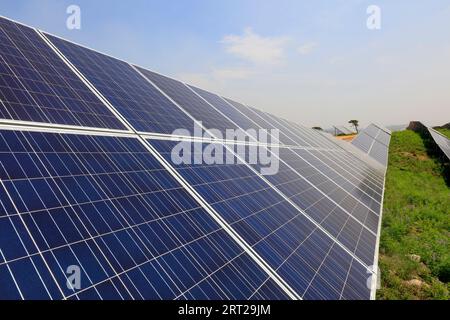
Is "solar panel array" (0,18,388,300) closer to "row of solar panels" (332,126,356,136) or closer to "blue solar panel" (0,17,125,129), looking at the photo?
"blue solar panel" (0,17,125,129)

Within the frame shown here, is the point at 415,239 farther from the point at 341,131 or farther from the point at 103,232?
the point at 341,131

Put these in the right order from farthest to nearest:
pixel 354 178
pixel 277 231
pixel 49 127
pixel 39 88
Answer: pixel 354 178
pixel 39 88
pixel 277 231
pixel 49 127

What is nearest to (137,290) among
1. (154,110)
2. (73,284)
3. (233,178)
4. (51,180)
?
(73,284)

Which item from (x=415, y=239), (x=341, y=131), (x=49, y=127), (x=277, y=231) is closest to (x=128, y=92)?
(x=49, y=127)

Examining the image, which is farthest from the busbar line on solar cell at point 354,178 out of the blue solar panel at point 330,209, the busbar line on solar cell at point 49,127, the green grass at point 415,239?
the busbar line on solar cell at point 49,127

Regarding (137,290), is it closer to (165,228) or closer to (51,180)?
(165,228)

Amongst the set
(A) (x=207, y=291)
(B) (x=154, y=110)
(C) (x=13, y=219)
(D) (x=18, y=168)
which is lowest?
(A) (x=207, y=291)

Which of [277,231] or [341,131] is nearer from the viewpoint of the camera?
[277,231]
